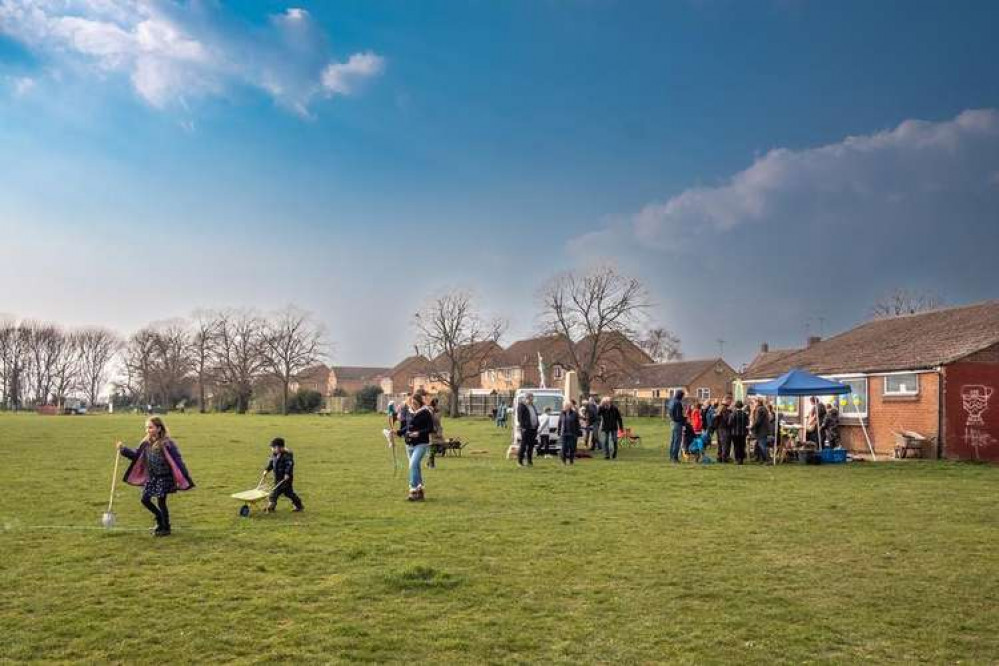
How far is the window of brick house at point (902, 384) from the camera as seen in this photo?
2400 centimetres

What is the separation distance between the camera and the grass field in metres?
6.18

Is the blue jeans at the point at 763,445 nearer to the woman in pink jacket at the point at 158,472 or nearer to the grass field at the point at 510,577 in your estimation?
the grass field at the point at 510,577

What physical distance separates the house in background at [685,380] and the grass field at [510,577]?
229ft

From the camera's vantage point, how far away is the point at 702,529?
1120cm

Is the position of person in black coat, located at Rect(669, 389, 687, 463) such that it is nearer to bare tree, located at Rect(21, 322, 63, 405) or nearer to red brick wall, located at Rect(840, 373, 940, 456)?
red brick wall, located at Rect(840, 373, 940, 456)

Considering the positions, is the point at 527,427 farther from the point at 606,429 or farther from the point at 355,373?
the point at 355,373

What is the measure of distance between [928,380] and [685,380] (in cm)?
6230

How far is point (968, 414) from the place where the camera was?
2288cm

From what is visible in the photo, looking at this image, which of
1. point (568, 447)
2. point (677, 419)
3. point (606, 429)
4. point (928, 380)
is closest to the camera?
point (568, 447)

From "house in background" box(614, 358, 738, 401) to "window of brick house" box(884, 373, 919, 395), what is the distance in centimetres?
5724

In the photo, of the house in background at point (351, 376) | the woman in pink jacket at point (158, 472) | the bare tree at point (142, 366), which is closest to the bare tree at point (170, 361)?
the bare tree at point (142, 366)

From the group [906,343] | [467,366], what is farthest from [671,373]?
[906,343]

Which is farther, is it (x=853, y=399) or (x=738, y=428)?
(x=853, y=399)

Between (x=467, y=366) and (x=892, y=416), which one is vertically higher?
(x=467, y=366)
